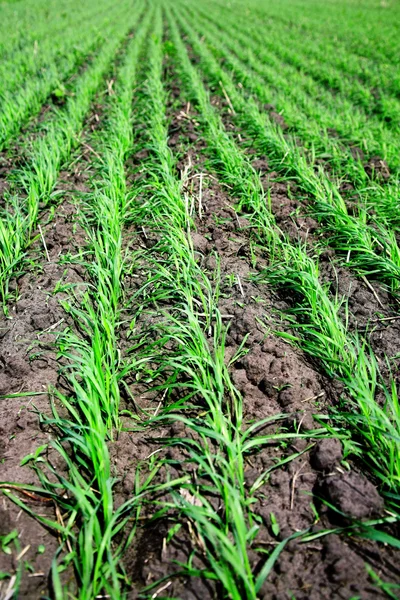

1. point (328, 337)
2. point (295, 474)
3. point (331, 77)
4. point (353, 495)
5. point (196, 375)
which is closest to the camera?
point (353, 495)

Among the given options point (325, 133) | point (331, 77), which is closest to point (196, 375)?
point (325, 133)

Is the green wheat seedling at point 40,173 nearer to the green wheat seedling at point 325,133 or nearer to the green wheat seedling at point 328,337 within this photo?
the green wheat seedling at point 328,337

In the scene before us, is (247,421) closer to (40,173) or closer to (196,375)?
(196,375)

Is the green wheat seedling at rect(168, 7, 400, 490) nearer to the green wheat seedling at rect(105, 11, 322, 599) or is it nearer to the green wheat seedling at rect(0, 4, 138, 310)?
the green wheat seedling at rect(105, 11, 322, 599)

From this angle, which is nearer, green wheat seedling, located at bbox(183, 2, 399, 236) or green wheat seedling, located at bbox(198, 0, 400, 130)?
green wheat seedling, located at bbox(183, 2, 399, 236)

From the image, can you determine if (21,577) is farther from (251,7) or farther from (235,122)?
(251,7)

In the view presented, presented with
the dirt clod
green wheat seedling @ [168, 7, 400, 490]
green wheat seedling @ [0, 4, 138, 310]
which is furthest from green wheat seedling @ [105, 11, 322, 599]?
green wheat seedling @ [0, 4, 138, 310]

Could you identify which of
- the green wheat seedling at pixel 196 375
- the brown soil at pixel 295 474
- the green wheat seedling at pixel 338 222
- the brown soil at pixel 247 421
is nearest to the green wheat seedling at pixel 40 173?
the brown soil at pixel 247 421

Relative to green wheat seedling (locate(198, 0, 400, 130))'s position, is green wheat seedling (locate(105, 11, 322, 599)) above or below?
below

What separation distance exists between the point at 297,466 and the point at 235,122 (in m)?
4.33

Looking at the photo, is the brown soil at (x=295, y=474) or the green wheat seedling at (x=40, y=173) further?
the green wheat seedling at (x=40, y=173)

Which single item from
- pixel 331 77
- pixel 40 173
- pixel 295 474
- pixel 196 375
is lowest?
pixel 295 474

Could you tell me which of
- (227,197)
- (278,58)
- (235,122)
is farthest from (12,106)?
(278,58)

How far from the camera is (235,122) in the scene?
5.03 meters
